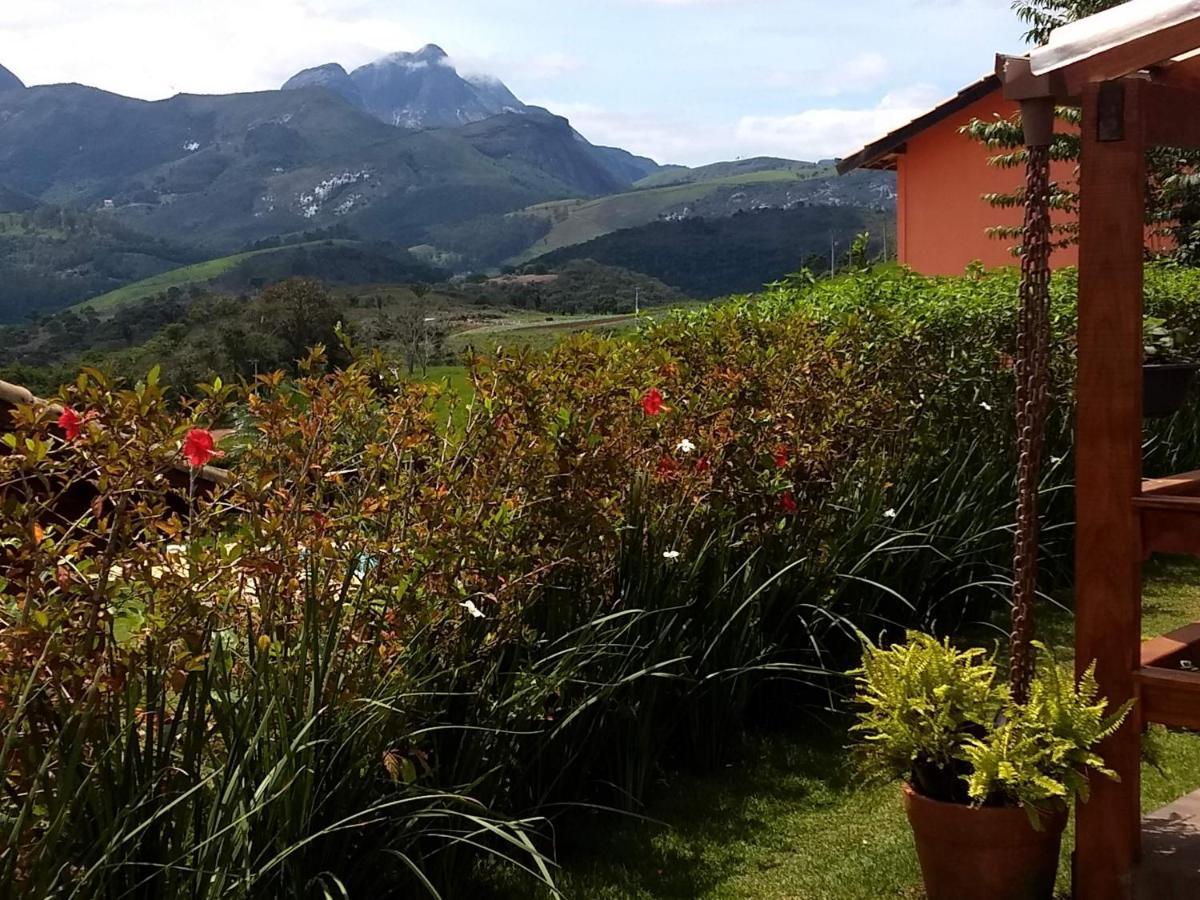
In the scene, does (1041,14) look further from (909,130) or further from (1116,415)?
(1116,415)

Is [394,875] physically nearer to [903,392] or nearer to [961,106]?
[903,392]

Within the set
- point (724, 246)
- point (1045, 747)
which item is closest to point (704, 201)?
point (724, 246)

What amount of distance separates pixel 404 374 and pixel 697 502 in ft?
3.60

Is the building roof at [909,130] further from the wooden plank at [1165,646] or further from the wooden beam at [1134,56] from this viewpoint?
the wooden beam at [1134,56]

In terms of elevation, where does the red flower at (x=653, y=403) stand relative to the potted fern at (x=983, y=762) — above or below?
above

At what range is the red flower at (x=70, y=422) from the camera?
2561 millimetres

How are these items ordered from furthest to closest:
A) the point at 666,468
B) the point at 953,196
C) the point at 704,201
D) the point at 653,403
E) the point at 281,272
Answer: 1. the point at 704,201
2. the point at 281,272
3. the point at 953,196
4. the point at 666,468
5. the point at 653,403

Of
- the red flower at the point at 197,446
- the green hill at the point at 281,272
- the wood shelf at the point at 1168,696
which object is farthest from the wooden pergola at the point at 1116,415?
the green hill at the point at 281,272

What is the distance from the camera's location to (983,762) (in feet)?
9.32

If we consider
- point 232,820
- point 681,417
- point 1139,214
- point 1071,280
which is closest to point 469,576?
point 232,820

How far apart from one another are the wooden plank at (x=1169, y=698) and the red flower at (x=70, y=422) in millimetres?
2532

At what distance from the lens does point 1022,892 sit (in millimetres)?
2973

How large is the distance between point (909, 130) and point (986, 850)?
2217 cm

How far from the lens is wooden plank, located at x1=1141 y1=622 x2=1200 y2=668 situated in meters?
3.25
